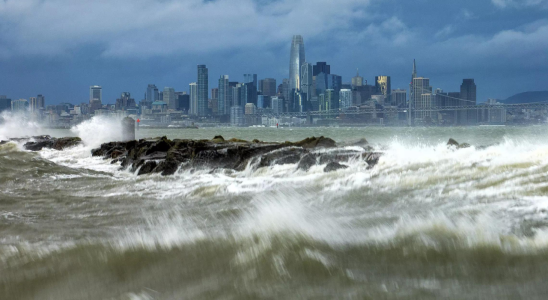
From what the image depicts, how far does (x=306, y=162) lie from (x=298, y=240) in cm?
743

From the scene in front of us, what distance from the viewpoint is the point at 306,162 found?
478 inches

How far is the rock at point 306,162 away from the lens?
11.9 meters

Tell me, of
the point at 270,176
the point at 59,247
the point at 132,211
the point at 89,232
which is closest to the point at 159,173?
the point at 270,176

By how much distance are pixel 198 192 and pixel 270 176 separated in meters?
2.60

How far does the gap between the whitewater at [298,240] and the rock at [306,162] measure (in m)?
2.66

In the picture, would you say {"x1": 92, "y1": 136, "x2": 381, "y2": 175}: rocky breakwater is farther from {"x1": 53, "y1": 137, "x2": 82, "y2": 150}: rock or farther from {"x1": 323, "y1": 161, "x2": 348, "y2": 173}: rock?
{"x1": 53, "y1": 137, "x2": 82, "y2": 150}: rock

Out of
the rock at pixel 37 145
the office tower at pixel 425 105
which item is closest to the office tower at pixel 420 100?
the office tower at pixel 425 105

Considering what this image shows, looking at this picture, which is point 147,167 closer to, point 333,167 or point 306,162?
point 306,162

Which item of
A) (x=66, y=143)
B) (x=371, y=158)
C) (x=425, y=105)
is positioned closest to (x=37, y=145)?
(x=66, y=143)

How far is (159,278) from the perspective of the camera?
12.8 ft

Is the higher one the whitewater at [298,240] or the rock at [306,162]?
the rock at [306,162]

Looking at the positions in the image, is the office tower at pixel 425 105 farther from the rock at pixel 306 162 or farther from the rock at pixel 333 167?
the rock at pixel 333 167

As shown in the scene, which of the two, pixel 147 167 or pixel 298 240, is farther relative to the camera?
pixel 147 167

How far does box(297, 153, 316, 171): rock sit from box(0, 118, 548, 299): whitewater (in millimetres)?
2663
